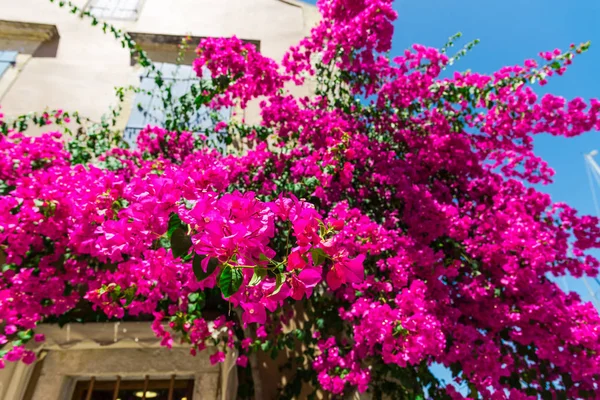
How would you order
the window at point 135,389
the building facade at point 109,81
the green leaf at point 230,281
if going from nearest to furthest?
the green leaf at point 230,281 < the building facade at point 109,81 < the window at point 135,389

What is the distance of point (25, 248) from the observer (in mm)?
3430

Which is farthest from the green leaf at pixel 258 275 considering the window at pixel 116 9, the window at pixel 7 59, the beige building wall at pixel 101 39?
the window at pixel 116 9

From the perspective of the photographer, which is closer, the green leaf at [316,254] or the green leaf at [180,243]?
the green leaf at [316,254]

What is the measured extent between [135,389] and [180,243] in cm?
361

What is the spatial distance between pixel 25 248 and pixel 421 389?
396 cm

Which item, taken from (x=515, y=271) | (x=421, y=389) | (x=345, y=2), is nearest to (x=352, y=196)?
(x=515, y=271)

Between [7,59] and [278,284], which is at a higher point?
[7,59]

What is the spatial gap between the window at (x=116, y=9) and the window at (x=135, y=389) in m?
7.03

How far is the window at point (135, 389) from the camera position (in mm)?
4031

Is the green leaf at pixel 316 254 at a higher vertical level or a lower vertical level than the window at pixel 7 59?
lower

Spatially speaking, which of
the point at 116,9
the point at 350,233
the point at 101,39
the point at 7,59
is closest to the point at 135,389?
the point at 350,233

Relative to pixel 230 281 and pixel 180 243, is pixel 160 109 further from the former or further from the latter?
pixel 230 281

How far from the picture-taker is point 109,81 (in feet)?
21.9

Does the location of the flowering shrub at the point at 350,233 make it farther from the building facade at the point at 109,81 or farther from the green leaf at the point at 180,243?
the building facade at the point at 109,81
